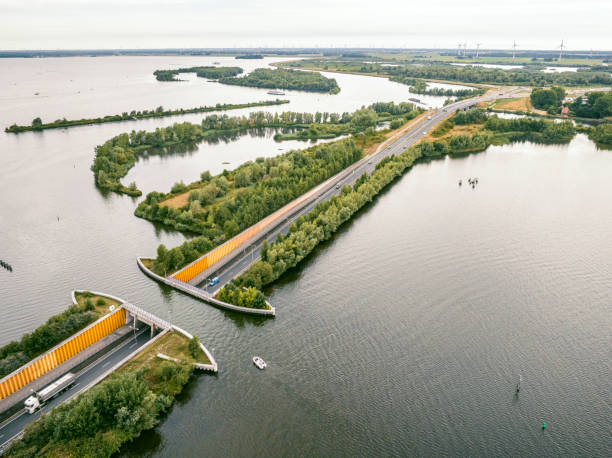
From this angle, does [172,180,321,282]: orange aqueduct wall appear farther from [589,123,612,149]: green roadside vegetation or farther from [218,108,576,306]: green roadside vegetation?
[589,123,612,149]: green roadside vegetation

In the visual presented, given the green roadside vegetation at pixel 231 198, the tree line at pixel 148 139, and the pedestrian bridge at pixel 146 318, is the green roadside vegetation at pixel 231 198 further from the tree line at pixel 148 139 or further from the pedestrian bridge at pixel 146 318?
the tree line at pixel 148 139

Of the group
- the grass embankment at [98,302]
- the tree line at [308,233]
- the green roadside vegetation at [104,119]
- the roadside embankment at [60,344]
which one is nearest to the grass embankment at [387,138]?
the tree line at [308,233]

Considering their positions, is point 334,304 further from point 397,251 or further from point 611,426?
point 611,426

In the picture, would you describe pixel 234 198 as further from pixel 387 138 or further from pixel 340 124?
pixel 340 124

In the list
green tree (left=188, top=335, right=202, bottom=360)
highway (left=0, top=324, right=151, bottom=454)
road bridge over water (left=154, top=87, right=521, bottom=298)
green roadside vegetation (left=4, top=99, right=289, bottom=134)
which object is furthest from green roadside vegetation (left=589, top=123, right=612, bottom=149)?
highway (left=0, top=324, right=151, bottom=454)

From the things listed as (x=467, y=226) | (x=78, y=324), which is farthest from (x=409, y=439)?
(x=467, y=226)
